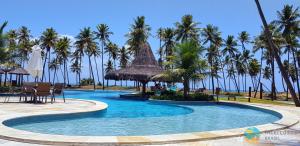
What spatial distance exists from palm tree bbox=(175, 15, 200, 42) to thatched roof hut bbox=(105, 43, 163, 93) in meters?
17.9

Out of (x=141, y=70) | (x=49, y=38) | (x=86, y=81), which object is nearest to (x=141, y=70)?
(x=141, y=70)

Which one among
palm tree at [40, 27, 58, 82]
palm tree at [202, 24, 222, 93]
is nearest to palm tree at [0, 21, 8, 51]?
palm tree at [40, 27, 58, 82]

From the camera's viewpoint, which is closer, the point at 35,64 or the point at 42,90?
the point at 42,90

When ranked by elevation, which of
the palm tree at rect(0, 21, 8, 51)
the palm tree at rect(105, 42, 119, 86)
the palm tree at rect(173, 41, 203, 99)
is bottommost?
the palm tree at rect(173, 41, 203, 99)

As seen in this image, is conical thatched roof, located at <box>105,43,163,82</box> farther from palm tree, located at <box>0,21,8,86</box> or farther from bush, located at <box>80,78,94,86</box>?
bush, located at <box>80,78,94,86</box>

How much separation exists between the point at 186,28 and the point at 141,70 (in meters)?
20.2

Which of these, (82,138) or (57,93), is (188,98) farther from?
(82,138)

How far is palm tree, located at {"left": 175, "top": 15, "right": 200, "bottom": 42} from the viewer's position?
45.3 metres

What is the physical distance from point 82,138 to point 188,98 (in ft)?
55.5

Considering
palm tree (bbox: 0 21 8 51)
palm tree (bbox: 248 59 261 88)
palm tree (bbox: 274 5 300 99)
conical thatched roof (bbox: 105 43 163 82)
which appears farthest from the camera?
A: palm tree (bbox: 248 59 261 88)

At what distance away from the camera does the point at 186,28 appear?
45.3 m

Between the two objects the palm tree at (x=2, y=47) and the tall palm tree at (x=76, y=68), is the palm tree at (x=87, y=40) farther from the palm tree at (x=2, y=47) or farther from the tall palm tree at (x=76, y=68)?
the palm tree at (x=2, y=47)

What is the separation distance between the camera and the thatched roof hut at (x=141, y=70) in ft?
87.4

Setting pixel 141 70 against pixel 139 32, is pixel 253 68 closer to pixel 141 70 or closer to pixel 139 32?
pixel 139 32
